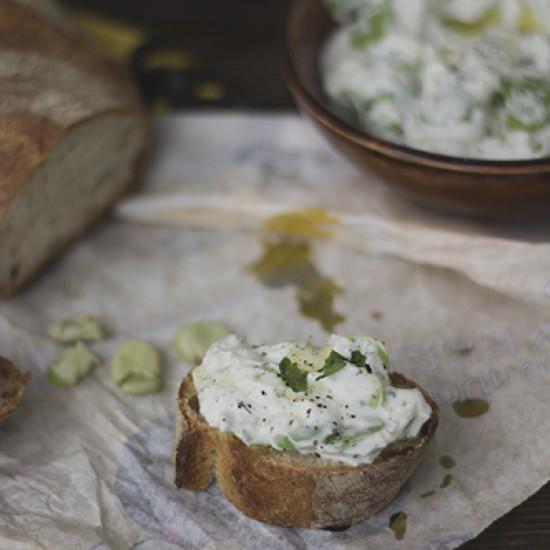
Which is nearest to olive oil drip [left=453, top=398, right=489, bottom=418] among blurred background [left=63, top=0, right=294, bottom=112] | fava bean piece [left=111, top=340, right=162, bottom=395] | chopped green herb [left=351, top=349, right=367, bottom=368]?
chopped green herb [left=351, top=349, right=367, bottom=368]

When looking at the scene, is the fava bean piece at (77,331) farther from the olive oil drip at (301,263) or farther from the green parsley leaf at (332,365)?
the green parsley leaf at (332,365)

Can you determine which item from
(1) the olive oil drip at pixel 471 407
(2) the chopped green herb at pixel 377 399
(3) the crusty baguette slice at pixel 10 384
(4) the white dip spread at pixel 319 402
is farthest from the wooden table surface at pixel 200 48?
(2) the chopped green herb at pixel 377 399

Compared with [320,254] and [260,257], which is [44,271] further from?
[320,254]

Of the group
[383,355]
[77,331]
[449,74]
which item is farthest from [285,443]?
[449,74]

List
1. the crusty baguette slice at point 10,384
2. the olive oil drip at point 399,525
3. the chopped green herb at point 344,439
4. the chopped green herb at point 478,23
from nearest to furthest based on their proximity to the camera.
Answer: the chopped green herb at point 344,439, the olive oil drip at point 399,525, the crusty baguette slice at point 10,384, the chopped green herb at point 478,23

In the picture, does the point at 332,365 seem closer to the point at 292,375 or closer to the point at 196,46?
the point at 292,375

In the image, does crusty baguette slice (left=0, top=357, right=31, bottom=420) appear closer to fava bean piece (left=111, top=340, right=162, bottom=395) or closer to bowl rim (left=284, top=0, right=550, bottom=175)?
fava bean piece (left=111, top=340, right=162, bottom=395)
